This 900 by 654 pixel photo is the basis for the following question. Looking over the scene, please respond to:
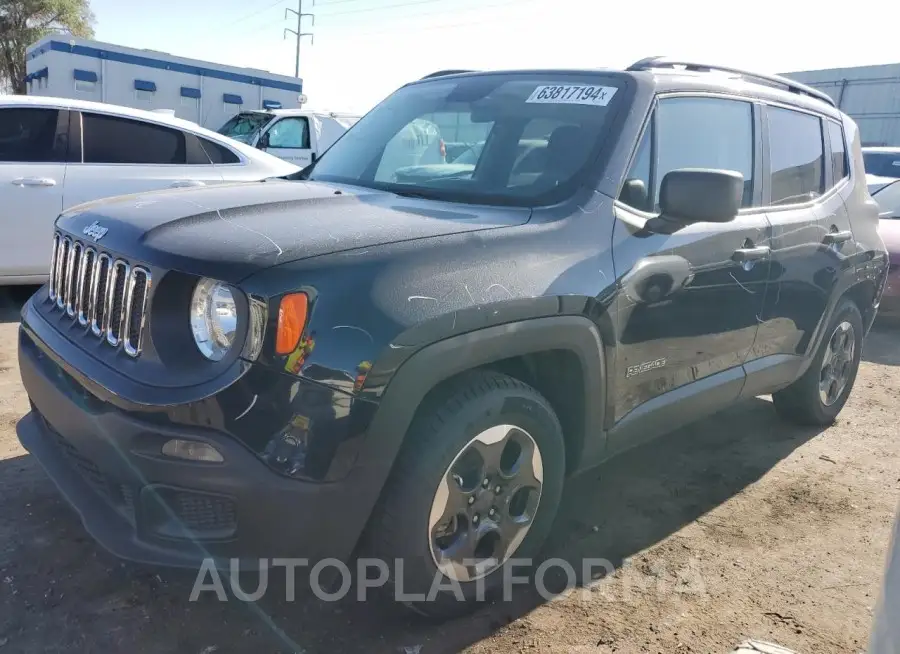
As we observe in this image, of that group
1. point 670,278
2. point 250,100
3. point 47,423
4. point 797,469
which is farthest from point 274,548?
point 250,100

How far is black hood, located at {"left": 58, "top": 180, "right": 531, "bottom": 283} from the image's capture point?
2.11 meters

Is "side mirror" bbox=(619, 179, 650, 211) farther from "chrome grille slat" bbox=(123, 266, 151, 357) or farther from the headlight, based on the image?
"chrome grille slat" bbox=(123, 266, 151, 357)

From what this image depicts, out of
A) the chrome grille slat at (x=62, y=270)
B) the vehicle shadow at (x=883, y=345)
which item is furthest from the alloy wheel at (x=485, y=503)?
the vehicle shadow at (x=883, y=345)

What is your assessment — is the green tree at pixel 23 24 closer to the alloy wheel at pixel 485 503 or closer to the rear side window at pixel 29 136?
the rear side window at pixel 29 136

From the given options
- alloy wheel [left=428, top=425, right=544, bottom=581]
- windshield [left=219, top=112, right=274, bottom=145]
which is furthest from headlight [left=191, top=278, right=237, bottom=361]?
windshield [left=219, top=112, right=274, bottom=145]

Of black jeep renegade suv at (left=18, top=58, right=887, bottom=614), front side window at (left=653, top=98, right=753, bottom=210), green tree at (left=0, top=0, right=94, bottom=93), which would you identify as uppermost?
green tree at (left=0, top=0, right=94, bottom=93)

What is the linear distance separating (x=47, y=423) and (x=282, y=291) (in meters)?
1.24

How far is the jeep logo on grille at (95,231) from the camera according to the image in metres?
2.46

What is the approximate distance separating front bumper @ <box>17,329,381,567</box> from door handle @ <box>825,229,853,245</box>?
3.02 m

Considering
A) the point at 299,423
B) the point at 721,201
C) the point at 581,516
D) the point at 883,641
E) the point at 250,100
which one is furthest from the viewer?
the point at 250,100

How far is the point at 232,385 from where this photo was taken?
1995 mm

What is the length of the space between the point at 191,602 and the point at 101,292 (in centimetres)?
107

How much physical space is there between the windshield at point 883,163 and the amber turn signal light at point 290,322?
10.1 meters

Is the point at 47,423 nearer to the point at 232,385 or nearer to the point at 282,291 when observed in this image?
the point at 232,385
